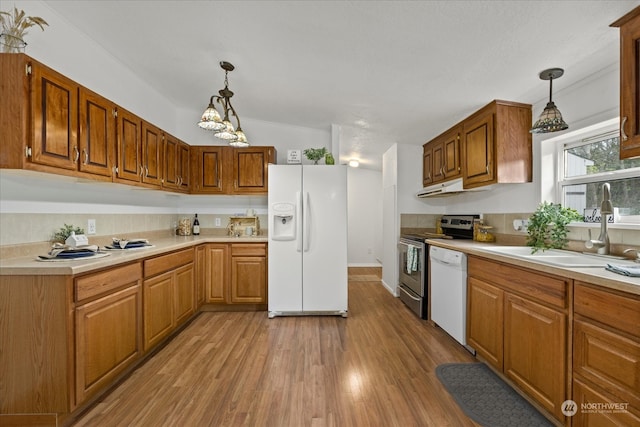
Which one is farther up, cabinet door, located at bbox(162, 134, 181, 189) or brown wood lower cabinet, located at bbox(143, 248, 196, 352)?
cabinet door, located at bbox(162, 134, 181, 189)

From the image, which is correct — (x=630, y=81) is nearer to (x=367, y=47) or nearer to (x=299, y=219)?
(x=367, y=47)

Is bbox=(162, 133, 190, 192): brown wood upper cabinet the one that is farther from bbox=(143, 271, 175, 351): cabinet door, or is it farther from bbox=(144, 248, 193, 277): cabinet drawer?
bbox=(143, 271, 175, 351): cabinet door

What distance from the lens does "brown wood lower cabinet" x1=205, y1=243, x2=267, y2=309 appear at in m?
3.47

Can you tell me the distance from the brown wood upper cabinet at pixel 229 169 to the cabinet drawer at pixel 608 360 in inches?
126

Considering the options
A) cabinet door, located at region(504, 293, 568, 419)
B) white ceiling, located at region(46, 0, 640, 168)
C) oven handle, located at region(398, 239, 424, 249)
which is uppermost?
white ceiling, located at region(46, 0, 640, 168)

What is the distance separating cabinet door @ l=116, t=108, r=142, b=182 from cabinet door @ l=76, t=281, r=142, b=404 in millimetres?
→ 962

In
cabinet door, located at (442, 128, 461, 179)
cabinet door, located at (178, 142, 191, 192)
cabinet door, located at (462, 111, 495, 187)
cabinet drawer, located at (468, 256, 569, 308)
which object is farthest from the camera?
cabinet door, located at (178, 142, 191, 192)

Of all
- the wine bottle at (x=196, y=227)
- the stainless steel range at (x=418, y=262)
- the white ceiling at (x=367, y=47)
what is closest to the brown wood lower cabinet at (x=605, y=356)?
the white ceiling at (x=367, y=47)

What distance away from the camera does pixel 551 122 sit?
201 centimetres

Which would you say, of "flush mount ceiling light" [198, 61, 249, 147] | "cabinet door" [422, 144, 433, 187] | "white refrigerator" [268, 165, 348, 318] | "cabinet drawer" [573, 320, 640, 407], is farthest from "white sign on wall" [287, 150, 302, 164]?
"cabinet drawer" [573, 320, 640, 407]

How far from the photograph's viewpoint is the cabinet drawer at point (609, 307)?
3.88 ft

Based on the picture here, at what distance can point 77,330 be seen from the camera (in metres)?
1.62

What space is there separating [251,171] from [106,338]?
2.36 metres

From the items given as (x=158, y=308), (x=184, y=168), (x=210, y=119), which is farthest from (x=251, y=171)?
(x=158, y=308)
